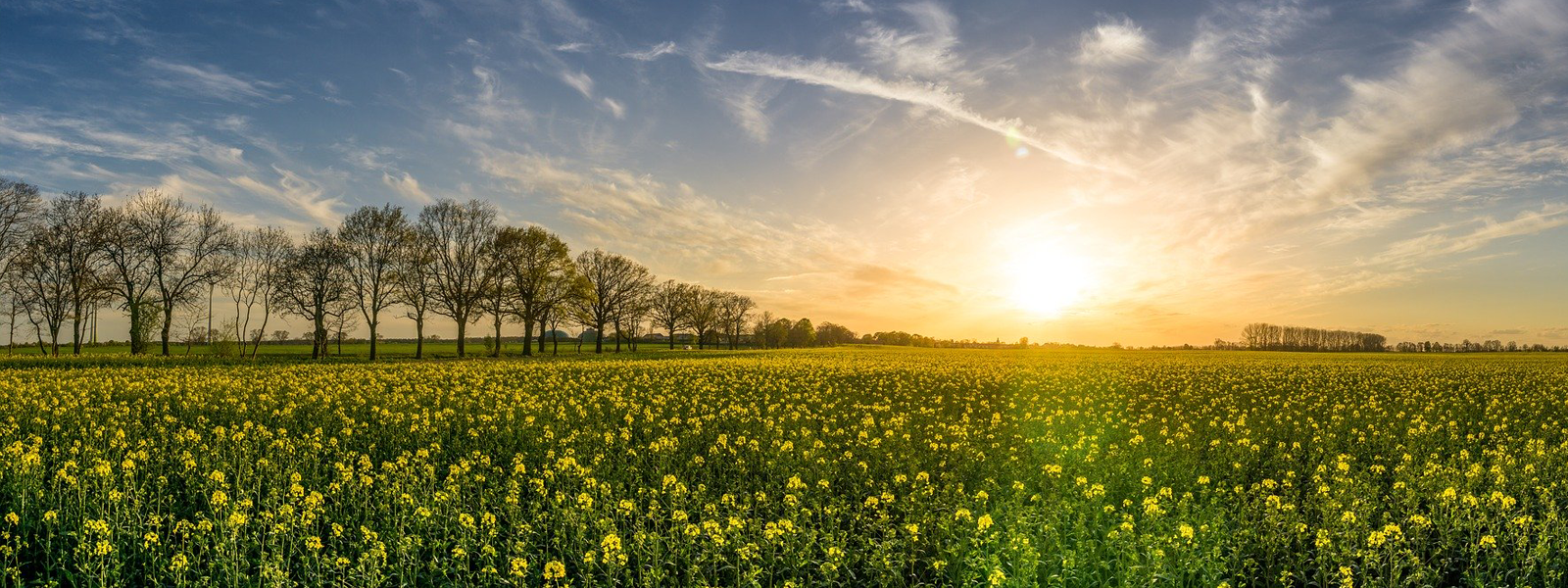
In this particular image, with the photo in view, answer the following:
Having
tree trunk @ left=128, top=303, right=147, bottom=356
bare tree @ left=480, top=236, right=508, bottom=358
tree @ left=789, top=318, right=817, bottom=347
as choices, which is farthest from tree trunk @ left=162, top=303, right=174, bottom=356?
tree @ left=789, top=318, right=817, bottom=347

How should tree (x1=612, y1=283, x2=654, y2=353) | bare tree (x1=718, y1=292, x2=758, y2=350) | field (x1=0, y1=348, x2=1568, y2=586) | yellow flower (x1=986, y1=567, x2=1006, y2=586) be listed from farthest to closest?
1. bare tree (x1=718, y1=292, x2=758, y2=350)
2. tree (x1=612, y1=283, x2=654, y2=353)
3. field (x1=0, y1=348, x2=1568, y2=586)
4. yellow flower (x1=986, y1=567, x2=1006, y2=586)

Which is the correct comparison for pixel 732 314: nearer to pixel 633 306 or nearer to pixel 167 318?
pixel 633 306

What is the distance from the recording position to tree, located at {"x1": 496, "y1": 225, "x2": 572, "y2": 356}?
57594 mm

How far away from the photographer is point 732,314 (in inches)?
4299

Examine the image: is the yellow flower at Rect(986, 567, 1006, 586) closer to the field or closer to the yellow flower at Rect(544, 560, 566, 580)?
the field

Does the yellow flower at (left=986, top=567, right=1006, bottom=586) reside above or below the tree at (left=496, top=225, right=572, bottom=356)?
below

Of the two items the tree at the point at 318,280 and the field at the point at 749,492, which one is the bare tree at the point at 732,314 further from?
the field at the point at 749,492

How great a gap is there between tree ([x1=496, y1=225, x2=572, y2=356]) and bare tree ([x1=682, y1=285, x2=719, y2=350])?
35.1m

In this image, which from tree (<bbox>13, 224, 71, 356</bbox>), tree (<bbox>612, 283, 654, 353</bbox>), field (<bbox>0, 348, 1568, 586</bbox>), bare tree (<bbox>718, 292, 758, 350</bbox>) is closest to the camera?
field (<bbox>0, 348, 1568, 586</bbox>)

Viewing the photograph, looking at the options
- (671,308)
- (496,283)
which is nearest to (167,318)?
(496,283)

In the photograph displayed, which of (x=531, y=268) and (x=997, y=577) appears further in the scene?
(x=531, y=268)

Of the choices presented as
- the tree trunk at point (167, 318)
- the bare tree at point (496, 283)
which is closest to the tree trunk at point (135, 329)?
the tree trunk at point (167, 318)

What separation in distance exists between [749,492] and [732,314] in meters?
98.6

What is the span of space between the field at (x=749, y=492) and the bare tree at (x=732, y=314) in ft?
280
